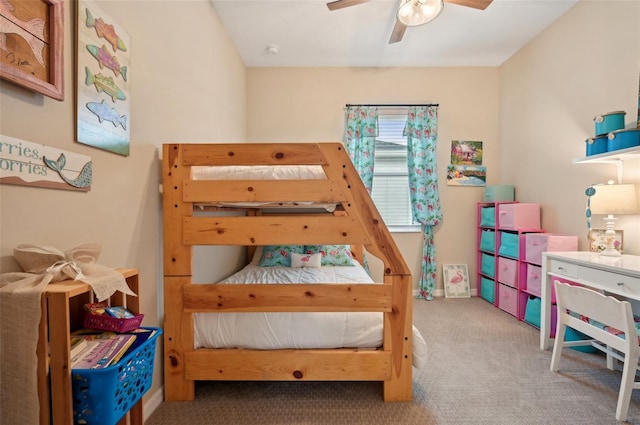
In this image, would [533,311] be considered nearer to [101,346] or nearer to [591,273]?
[591,273]

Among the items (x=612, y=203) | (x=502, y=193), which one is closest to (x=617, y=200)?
(x=612, y=203)

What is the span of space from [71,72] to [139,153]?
0.48 metres

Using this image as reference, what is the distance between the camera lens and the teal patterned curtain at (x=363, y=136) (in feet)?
11.7

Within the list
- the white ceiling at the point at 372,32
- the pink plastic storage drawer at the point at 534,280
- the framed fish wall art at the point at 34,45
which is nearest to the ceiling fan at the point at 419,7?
the white ceiling at the point at 372,32

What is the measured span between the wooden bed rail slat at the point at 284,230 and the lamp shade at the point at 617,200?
1.78 metres

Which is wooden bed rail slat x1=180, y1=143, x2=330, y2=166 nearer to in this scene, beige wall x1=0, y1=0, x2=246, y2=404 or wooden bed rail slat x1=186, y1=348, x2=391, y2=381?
beige wall x1=0, y1=0, x2=246, y2=404

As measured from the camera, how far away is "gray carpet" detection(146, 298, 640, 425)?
1.51 metres

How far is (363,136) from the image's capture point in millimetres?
3592

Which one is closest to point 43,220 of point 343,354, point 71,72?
point 71,72

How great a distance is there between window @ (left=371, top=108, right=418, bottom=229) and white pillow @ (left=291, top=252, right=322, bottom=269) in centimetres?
128

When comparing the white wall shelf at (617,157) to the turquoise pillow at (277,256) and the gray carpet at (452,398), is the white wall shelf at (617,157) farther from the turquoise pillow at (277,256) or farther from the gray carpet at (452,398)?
the turquoise pillow at (277,256)

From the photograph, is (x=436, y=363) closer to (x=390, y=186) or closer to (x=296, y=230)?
(x=296, y=230)

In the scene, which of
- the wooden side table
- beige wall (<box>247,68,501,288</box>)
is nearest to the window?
beige wall (<box>247,68,501,288</box>)

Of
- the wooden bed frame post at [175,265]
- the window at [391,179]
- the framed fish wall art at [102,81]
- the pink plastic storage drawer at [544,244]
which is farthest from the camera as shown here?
the window at [391,179]
